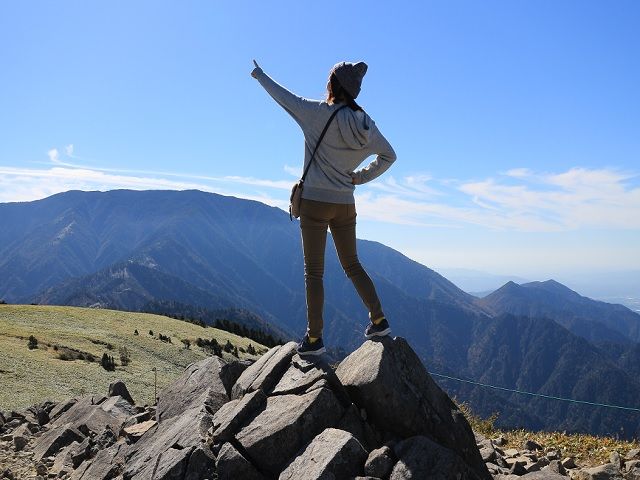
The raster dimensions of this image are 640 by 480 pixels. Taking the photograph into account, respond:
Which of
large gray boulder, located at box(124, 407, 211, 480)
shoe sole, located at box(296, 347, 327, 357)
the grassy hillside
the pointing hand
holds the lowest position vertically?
the grassy hillside

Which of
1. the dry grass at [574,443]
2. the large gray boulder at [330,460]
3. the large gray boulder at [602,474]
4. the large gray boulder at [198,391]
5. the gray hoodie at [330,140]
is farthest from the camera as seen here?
the dry grass at [574,443]

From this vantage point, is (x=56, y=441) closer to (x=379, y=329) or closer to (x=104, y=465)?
(x=104, y=465)

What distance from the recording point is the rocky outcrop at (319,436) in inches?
249

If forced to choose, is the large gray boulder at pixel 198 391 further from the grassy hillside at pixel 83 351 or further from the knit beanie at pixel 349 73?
the grassy hillside at pixel 83 351

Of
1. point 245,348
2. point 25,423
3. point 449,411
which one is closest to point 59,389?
point 25,423

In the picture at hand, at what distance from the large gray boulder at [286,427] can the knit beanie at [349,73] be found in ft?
13.4

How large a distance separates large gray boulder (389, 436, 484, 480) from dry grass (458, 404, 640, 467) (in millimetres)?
3632

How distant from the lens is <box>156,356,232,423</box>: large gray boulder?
883cm

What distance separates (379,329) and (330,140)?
290cm

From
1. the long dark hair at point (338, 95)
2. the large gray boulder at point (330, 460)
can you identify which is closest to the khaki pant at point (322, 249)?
the long dark hair at point (338, 95)

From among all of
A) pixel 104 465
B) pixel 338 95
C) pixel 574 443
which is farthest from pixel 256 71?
pixel 574 443

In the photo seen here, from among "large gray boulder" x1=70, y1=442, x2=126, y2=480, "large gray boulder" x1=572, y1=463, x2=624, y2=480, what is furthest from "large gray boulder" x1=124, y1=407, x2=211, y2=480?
"large gray boulder" x1=572, y1=463, x2=624, y2=480

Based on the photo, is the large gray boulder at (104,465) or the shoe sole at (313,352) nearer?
the shoe sole at (313,352)

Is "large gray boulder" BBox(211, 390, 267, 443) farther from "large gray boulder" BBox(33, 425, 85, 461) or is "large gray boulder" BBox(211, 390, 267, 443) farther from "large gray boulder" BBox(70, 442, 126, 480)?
"large gray boulder" BBox(33, 425, 85, 461)
